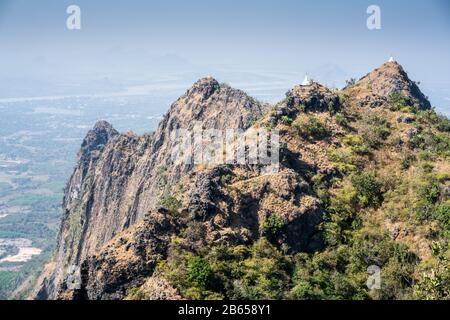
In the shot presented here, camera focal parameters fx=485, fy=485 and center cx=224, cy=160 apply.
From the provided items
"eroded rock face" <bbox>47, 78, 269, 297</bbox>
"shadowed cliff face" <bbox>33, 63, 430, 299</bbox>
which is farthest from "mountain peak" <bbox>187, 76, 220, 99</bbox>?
"shadowed cliff face" <bbox>33, 63, 430, 299</bbox>

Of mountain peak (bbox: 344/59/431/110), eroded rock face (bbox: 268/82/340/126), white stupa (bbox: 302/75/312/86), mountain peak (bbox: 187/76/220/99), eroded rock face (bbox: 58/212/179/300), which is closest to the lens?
eroded rock face (bbox: 58/212/179/300)

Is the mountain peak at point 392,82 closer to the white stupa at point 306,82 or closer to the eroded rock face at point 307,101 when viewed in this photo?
the white stupa at point 306,82

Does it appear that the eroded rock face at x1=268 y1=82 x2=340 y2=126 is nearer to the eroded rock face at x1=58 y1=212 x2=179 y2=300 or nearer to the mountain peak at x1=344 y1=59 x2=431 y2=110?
the mountain peak at x1=344 y1=59 x2=431 y2=110

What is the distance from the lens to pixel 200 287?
76.6 feet

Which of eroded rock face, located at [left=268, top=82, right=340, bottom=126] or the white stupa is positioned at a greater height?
the white stupa

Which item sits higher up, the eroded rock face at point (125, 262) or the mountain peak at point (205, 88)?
the mountain peak at point (205, 88)

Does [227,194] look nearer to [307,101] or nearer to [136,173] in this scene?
[307,101]

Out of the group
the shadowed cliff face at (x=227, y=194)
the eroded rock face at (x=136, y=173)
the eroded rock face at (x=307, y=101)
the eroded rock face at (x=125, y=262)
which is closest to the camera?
the eroded rock face at (x=125, y=262)

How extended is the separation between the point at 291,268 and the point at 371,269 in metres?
4.53

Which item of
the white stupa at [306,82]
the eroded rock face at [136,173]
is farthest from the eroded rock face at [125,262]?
the eroded rock face at [136,173]

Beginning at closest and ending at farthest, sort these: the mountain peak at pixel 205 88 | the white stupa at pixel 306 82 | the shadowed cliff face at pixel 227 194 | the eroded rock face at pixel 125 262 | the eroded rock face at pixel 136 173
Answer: the eroded rock face at pixel 125 262 → the shadowed cliff face at pixel 227 194 → the white stupa at pixel 306 82 → the eroded rock face at pixel 136 173 → the mountain peak at pixel 205 88
